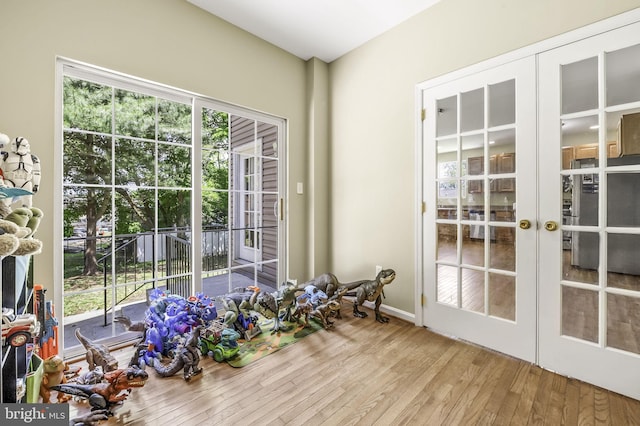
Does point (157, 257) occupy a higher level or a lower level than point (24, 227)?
lower

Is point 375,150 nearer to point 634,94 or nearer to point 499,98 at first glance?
point 499,98

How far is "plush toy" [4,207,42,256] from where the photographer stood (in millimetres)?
1045

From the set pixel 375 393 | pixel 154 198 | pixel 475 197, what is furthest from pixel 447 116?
pixel 154 198

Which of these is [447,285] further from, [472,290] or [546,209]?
[546,209]

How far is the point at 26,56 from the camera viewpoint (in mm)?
1732

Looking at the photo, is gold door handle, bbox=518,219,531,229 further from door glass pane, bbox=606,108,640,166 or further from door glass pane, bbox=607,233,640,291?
door glass pane, bbox=606,108,640,166

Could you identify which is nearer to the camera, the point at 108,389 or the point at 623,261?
the point at 108,389

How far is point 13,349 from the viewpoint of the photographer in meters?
1.18

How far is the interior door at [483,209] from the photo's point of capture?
1947 mm

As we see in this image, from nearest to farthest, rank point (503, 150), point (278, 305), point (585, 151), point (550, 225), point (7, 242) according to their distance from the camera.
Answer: point (7, 242) < point (585, 151) < point (550, 225) < point (503, 150) < point (278, 305)

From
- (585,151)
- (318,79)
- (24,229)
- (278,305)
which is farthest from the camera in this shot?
(318,79)

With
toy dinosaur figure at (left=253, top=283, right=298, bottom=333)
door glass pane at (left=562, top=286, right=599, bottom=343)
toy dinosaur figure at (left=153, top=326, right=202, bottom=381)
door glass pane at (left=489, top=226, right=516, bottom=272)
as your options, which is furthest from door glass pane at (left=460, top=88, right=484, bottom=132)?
toy dinosaur figure at (left=153, top=326, right=202, bottom=381)

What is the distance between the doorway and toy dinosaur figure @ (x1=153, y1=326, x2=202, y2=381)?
1919 millimetres

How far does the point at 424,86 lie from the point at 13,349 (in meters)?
3.11
